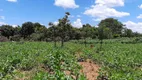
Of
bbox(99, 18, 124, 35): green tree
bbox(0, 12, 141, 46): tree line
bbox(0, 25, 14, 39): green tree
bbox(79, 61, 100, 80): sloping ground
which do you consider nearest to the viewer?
bbox(79, 61, 100, 80): sloping ground

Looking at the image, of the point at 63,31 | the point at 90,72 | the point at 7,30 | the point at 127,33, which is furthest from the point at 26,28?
the point at 90,72

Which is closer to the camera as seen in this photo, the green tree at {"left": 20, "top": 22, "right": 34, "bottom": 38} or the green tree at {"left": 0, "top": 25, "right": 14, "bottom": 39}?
the green tree at {"left": 20, "top": 22, "right": 34, "bottom": 38}

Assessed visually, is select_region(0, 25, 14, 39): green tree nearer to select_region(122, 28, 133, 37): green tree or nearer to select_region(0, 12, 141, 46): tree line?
select_region(0, 12, 141, 46): tree line

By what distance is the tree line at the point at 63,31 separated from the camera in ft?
88.3

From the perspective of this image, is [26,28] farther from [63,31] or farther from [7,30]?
[63,31]

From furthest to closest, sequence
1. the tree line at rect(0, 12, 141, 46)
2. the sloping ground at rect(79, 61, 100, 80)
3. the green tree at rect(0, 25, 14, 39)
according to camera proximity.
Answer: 1. the green tree at rect(0, 25, 14, 39)
2. the tree line at rect(0, 12, 141, 46)
3. the sloping ground at rect(79, 61, 100, 80)

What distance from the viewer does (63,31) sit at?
89.7ft

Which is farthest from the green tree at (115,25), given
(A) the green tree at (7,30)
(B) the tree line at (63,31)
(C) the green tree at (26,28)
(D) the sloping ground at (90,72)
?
(D) the sloping ground at (90,72)

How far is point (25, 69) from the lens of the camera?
10648 millimetres

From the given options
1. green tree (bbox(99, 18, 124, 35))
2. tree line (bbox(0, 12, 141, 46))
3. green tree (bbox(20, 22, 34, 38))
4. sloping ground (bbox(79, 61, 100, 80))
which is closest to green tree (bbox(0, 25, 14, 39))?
tree line (bbox(0, 12, 141, 46))

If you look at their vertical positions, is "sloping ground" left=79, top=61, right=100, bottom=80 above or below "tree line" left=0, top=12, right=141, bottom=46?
below

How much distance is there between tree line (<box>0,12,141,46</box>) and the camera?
26.9m

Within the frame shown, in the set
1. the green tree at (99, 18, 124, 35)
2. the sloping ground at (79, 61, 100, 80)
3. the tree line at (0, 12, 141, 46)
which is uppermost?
the green tree at (99, 18, 124, 35)

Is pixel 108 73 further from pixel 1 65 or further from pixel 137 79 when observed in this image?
pixel 1 65
